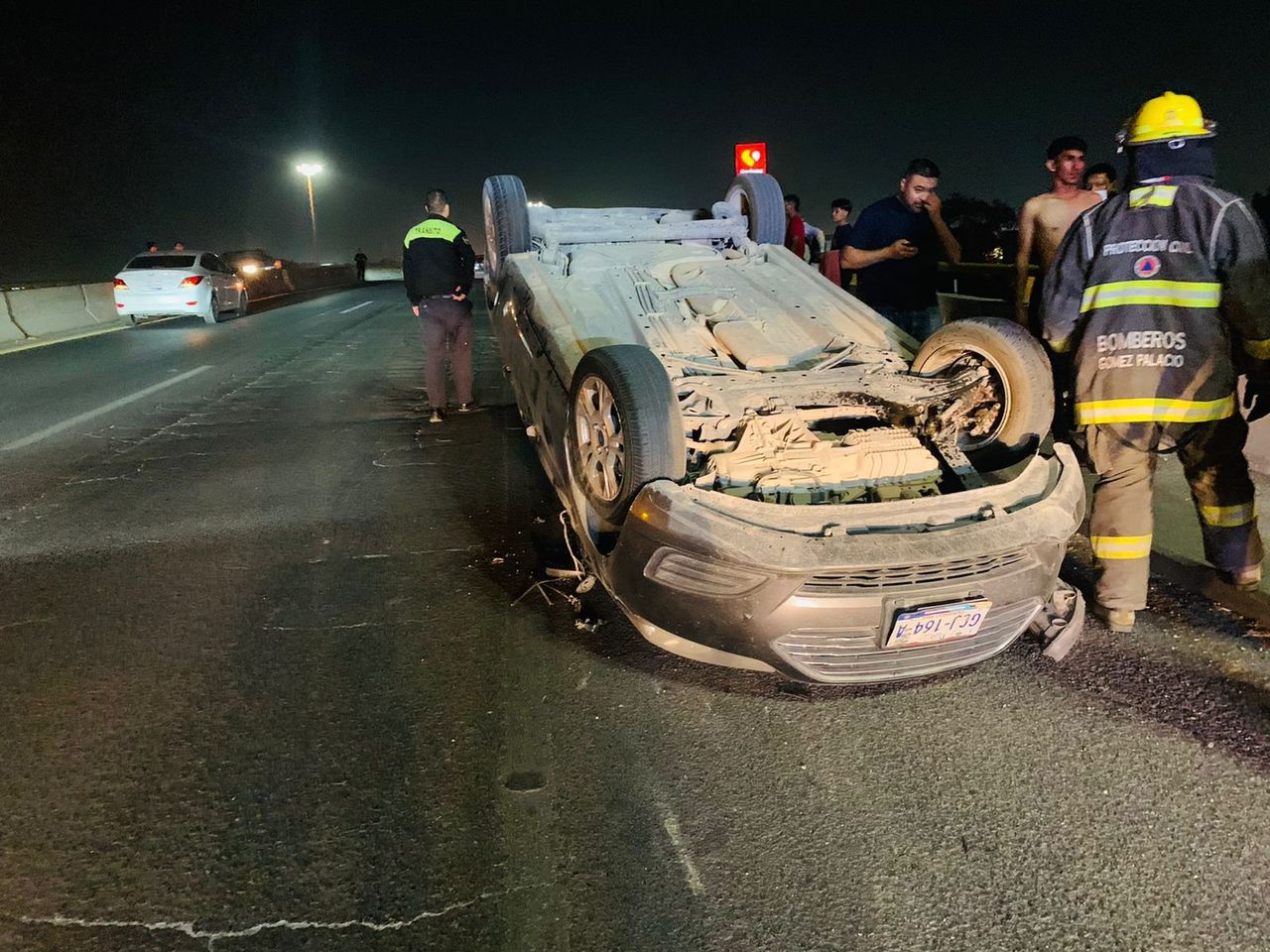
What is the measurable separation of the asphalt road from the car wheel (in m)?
12.9

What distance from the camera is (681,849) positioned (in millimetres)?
2336

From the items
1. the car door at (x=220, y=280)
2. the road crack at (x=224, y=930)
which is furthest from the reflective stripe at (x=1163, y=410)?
the car door at (x=220, y=280)

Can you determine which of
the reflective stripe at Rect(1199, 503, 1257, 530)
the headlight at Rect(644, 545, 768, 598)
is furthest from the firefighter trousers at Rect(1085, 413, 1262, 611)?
the headlight at Rect(644, 545, 768, 598)

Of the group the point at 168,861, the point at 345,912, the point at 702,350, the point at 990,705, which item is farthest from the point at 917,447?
the point at 168,861

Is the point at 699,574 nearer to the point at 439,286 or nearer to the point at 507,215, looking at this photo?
the point at 507,215

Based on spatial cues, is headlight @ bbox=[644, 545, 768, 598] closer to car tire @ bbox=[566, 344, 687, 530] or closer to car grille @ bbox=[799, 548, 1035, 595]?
car grille @ bbox=[799, 548, 1035, 595]

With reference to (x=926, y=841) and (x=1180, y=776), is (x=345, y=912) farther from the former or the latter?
(x=1180, y=776)

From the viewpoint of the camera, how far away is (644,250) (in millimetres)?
5797

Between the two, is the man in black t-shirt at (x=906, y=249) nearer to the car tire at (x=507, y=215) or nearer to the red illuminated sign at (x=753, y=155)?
the car tire at (x=507, y=215)

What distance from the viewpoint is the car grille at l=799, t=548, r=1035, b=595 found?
2635mm

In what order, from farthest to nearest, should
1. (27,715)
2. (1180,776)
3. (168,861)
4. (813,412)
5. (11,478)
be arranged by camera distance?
(11,478) < (813,412) < (27,715) < (1180,776) < (168,861)

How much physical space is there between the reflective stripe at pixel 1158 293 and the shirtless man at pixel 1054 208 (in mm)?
1404

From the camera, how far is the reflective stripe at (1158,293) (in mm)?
3309

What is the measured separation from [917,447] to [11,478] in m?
5.75
